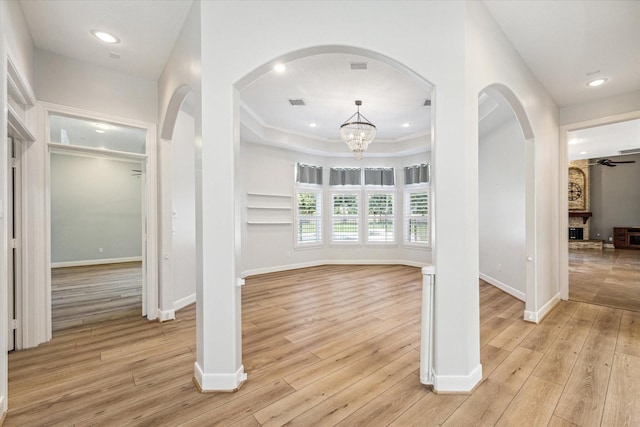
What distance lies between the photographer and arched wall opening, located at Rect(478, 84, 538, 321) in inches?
131

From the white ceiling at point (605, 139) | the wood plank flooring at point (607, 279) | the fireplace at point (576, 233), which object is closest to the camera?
the wood plank flooring at point (607, 279)

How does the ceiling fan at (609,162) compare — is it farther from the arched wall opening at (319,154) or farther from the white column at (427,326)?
the white column at (427,326)

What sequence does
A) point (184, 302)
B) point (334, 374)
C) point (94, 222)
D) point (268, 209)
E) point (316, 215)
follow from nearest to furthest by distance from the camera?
point (334, 374) → point (184, 302) → point (268, 209) → point (316, 215) → point (94, 222)

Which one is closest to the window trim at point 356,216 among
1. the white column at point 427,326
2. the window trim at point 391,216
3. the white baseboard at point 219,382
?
the window trim at point 391,216

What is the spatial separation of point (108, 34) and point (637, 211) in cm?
1439

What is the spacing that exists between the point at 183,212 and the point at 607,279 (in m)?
7.60

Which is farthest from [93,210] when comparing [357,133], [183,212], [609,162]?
[609,162]

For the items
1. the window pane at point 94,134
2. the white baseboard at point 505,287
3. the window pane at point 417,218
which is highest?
the window pane at point 94,134

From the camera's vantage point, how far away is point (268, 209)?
6.25 meters

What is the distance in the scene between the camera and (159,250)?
11.1 feet

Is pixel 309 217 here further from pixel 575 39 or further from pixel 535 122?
pixel 575 39

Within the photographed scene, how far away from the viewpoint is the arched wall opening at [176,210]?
11.0ft

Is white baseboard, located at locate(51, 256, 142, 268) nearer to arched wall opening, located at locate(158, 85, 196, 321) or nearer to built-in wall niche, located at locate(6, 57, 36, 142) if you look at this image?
arched wall opening, located at locate(158, 85, 196, 321)

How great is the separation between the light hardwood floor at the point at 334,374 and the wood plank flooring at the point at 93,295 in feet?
1.37
